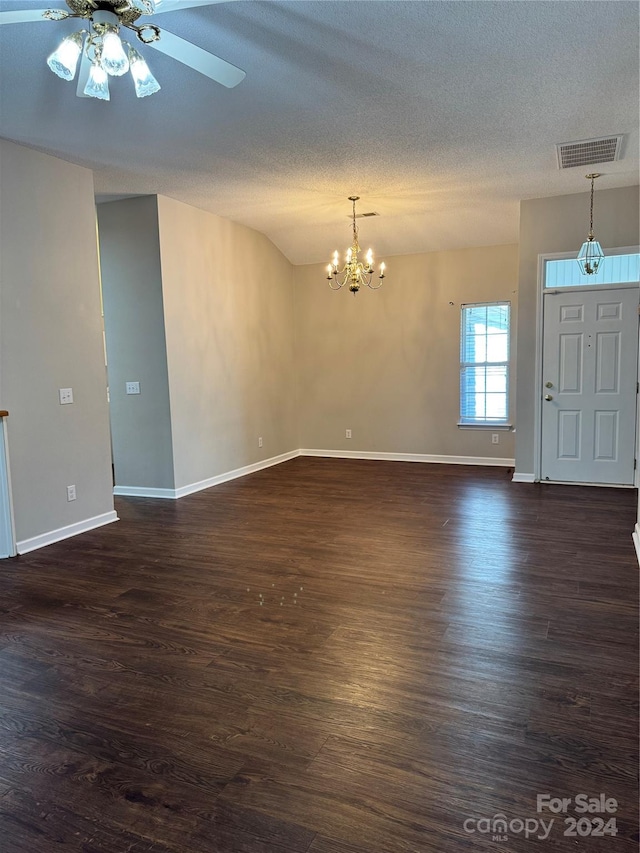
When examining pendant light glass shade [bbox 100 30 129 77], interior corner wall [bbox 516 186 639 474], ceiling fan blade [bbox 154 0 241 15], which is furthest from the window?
pendant light glass shade [bbox 100 30 129 77]

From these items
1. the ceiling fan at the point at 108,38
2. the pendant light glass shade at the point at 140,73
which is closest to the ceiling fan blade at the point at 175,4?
the ceiling fan at the point at 108,38

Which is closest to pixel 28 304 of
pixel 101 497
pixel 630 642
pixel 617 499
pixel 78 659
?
pixel 101 497

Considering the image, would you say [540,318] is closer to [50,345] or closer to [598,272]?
[598,272]

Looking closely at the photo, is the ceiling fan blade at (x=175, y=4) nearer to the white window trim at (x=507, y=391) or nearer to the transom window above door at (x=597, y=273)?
the transom window above door at (x=597, y=273)

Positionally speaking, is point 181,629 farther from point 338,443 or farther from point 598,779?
point 338,443

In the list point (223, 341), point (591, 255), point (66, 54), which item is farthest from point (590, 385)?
point (66, 54)

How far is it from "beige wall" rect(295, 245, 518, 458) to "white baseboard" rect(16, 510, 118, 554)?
11.8 feet

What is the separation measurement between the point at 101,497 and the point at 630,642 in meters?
3.86

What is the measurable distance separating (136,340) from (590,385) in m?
4.48

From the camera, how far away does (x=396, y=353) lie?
7.00 metres

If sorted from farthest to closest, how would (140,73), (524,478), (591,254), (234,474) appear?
(234,474) < (524,478) < (591,254) < (140,73)

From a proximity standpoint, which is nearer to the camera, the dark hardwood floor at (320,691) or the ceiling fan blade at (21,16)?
the dark hardwood floor at (320,691)

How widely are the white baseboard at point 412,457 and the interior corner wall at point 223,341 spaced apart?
1.94 feet

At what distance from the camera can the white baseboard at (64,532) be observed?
3867 mm
